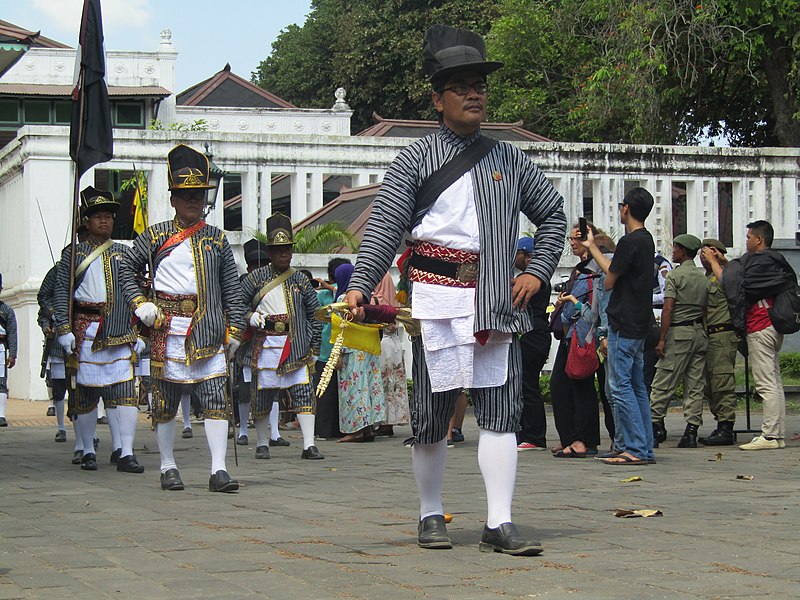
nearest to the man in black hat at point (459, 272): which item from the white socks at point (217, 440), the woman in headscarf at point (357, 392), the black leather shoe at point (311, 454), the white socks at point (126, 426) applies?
the white socks at point (217, 440)

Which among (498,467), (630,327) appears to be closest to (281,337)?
(630,327)

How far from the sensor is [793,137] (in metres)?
31.0

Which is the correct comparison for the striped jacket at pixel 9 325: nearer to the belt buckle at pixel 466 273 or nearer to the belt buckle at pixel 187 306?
the belt buckle at pixel 187 306

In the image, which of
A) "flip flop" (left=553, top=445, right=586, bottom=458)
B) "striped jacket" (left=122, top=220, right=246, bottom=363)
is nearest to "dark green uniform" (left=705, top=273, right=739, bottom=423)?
"flip flop" (left=553, top=445, right=586, bottom=458)

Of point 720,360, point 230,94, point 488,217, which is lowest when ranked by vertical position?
point 720,360

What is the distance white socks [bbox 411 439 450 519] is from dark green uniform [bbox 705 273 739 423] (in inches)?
262

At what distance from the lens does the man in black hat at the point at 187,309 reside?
373 inches

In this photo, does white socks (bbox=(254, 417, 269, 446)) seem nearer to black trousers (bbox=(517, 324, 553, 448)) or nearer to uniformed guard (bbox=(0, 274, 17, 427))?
black trousers (bbox=(517, 324, 553, 448))

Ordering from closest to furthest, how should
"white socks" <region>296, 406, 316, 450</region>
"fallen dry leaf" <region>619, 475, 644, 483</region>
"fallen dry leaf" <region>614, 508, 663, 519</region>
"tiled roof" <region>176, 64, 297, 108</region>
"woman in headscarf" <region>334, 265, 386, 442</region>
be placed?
"fallen dry leaf" <region>614, 508, 663, 519</region> → "fallen dry leaf" <region>619, 475, 644, 483</region> → "white socks" <region>296, 406, 316, 450</region> → "woman in headscarf" <region>334, 265, 386, 442</region> → "tiled roof" <region>176, 64, 297, 108</region>

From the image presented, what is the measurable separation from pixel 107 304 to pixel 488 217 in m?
5.61

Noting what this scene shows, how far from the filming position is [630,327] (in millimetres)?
10977

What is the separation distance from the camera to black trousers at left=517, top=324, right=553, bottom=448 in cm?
1265

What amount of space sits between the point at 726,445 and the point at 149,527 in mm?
7155

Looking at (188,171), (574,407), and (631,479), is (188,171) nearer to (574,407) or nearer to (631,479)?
(631,479)
